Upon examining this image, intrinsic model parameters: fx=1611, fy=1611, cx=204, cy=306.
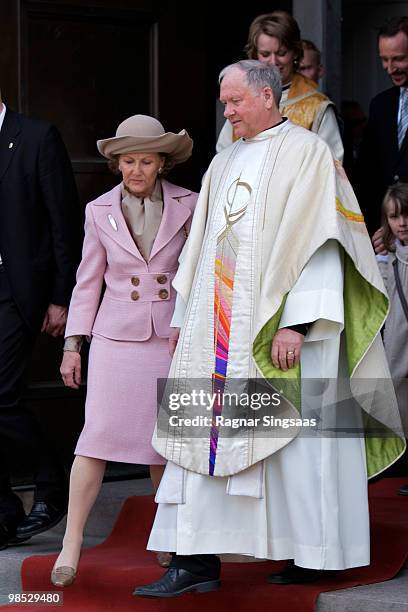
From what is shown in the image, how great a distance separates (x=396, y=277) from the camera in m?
6.37

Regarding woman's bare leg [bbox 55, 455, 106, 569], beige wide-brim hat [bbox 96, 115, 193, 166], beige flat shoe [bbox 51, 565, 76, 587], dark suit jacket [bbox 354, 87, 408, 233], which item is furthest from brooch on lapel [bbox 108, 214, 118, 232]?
dark suit jacket [bbox 354, 87, 408, 233]

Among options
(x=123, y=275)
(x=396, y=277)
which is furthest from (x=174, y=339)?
(x=396, y=277)

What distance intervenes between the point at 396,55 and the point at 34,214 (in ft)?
5.19

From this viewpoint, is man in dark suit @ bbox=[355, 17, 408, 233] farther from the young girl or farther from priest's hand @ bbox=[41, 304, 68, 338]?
priest's hand @ bbox=[41, 304, 68, 338]

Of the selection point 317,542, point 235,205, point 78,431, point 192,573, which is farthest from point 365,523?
point 78,431

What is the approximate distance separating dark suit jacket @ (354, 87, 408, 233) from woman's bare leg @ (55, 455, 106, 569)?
1907mm

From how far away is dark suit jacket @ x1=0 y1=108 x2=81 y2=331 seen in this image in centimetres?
604

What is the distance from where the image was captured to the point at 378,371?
17.7 feet

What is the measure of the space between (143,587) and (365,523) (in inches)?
30.0

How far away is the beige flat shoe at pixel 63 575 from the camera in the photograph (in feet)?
17.7

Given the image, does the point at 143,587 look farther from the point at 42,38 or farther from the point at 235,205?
the point at 42,38

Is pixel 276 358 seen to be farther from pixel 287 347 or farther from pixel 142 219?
→ pixel 142 219

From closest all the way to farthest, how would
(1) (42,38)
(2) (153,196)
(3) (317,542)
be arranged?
(3) (317,542), (2) (153,196), (1) (42,38)

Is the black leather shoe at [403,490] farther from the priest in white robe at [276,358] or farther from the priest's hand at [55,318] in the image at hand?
the priest's hand at [55,318]
